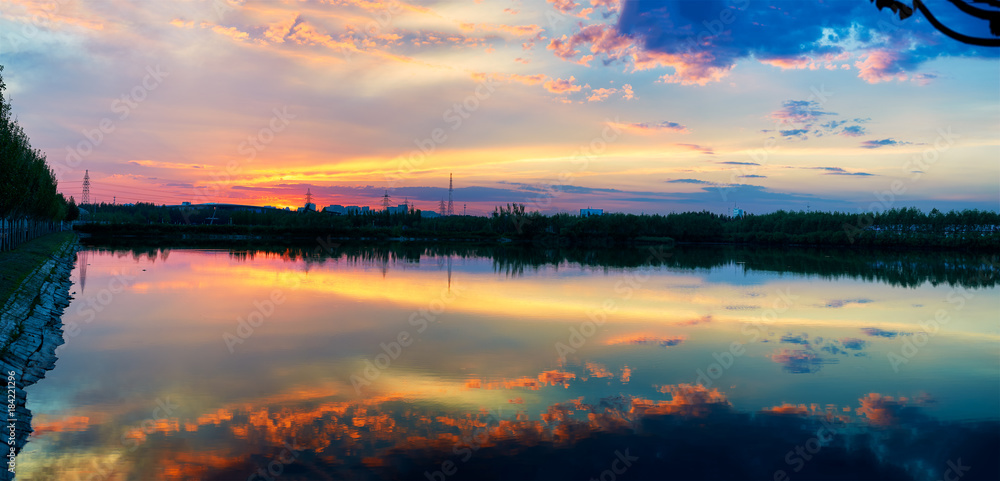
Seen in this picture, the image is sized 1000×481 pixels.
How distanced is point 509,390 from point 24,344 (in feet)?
27.7

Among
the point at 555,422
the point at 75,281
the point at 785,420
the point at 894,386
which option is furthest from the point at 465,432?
the point at 75,281

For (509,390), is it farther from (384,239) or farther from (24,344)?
(384,239)

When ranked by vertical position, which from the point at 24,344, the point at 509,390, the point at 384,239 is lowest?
the point at 509,390

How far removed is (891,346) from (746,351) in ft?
11.7

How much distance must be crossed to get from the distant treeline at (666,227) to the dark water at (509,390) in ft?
198

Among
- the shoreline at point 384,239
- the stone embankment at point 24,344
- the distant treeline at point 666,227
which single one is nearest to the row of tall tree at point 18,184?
the stone embankment at point 24,344

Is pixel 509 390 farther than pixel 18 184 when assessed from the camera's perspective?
No

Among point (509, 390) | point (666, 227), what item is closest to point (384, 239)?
point (666, 227)

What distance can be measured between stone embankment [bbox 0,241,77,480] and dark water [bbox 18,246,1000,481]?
0.22 m

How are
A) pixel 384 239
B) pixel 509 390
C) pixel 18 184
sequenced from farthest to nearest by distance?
pixel 384 239 → pixel 18 184 → pixel 509 390

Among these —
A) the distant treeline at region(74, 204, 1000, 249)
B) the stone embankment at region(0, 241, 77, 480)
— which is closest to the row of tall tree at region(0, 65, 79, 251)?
the stone embankment at region(0, 241, 77, 480)

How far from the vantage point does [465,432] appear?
715 centimetres

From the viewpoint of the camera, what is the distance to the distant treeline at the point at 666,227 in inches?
3209

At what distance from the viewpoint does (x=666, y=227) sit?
9925 centimetres
